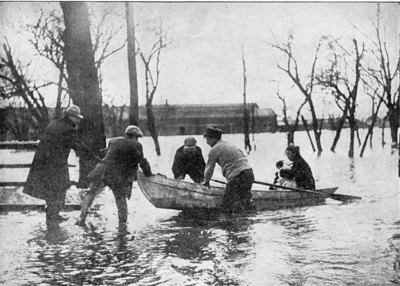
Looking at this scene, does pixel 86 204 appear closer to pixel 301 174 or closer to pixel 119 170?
pixel 119 170

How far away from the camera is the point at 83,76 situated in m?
9.87

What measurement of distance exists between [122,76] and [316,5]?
663 centimetres

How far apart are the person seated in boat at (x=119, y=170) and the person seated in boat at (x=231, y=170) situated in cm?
123

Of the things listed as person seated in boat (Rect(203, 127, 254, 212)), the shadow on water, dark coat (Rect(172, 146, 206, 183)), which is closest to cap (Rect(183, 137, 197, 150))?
dark coat (Rect(172, 146, 206, 183))

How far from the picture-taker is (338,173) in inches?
677

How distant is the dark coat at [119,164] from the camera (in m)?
7.57

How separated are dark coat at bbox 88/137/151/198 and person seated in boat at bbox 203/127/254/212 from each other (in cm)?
124

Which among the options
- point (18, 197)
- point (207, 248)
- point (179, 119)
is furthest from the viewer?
point (179, 119)

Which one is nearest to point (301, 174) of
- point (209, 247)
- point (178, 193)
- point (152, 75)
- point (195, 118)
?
point (178, 193)

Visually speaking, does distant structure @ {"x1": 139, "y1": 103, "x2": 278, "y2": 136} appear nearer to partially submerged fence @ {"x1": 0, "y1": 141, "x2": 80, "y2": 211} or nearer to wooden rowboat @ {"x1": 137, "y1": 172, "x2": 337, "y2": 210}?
partially submerged fence @ {"x1": 0, "y1": 141, "x2": 80, "y2": 211}

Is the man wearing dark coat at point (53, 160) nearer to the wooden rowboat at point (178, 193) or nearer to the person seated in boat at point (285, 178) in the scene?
the wooden rowboat at point (178, 193)

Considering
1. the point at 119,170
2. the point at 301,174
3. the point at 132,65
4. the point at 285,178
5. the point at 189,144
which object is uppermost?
the point at 132,65

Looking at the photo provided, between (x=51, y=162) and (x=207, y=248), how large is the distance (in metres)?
2.86

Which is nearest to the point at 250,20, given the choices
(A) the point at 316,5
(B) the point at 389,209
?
(A) the point at 316,5
